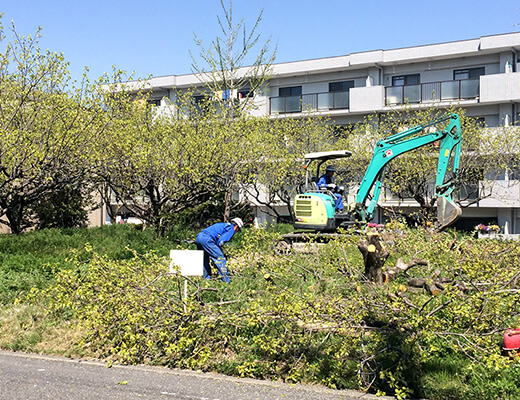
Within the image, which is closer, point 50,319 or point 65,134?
point 50,319

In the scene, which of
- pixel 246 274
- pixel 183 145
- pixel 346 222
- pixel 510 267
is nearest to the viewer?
pixel 510 267

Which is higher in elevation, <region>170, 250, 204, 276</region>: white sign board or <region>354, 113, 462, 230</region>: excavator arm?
<region>354, 113, 462, 230</region>: excavator arm

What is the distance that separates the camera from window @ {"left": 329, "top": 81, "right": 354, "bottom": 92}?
29.5 m

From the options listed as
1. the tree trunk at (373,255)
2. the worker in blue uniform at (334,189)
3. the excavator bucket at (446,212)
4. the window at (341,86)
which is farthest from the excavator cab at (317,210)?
the window at (341,86)

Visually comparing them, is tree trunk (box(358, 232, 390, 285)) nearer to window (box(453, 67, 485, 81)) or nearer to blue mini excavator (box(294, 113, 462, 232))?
blue mini excavator (box(294, 113, 462, 232))

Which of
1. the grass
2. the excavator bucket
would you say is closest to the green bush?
the grass

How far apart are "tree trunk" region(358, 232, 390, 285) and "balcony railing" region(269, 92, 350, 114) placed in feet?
66.0

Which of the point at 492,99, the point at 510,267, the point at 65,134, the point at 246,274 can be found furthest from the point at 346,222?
the point at 492,99

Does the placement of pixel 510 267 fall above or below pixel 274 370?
above

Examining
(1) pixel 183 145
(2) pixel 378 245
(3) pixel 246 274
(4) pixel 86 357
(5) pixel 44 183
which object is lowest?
(4) pixel 86 357

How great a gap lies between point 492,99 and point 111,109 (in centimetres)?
1692

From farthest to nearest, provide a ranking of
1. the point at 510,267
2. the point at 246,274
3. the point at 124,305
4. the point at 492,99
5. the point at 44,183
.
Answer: the point at 492,99 → the point at 44,183 → the point at 246,274 → the point at 510,267 → the point at 124,305

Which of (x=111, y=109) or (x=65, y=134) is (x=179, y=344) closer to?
(x=65, y=134)

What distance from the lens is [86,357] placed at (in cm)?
730
